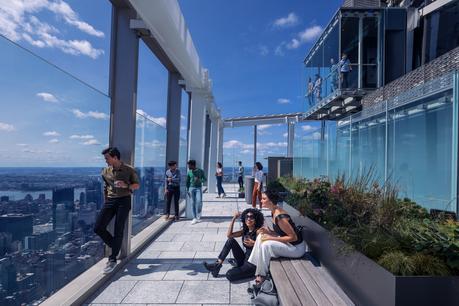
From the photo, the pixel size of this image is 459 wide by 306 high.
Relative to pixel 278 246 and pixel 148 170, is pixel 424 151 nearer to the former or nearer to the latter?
pixel 278 246

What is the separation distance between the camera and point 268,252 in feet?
11.4

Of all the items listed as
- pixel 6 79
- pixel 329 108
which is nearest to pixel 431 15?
pixel 329 108

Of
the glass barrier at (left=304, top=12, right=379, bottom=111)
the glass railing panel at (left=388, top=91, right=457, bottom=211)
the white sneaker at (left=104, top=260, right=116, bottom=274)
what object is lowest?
the white sneaker at (left=104, top=260, right=116, bottom=274)

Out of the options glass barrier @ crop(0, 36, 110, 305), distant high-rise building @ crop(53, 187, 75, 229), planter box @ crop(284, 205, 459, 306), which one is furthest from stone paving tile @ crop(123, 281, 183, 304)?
planter box @ crop(284, 205, 459, 306)

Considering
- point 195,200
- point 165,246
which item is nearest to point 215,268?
point 165,246

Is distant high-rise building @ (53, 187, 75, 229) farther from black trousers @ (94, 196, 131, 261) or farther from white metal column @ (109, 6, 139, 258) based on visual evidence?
Result: white metal column @ (109, 6, 139, 258)

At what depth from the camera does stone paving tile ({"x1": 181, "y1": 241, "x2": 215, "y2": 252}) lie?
5391mm

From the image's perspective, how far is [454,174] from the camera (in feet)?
12.8

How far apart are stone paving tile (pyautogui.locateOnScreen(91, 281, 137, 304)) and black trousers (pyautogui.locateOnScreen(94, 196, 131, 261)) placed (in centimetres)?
43

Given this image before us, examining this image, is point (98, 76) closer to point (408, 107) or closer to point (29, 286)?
point (29, 286)

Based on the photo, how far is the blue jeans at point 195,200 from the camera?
25.0 feet

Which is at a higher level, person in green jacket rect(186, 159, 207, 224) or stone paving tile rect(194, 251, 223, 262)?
person in green jacket rect(186, 159, 207, 224)

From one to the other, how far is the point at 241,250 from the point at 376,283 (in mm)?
1960

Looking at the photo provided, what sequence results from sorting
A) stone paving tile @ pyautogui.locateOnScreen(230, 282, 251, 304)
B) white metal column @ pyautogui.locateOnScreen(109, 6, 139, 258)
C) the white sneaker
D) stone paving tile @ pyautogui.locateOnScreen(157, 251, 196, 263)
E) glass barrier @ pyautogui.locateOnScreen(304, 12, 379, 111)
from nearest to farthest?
1. stone paving tile @ pyautogui.locateOnScreen(230, 282, 251, 304)
2. the white sneaker
3. white metal column @ pyautogui.locateOnScreen(109, 6, 139, 258)
4. stone paving tile @ pyautogui.locateOnScreen(157, 251, 196, 263)
5. glass barrier @ pyautogui.locateOnScreen(304, 12, 379, 111)
